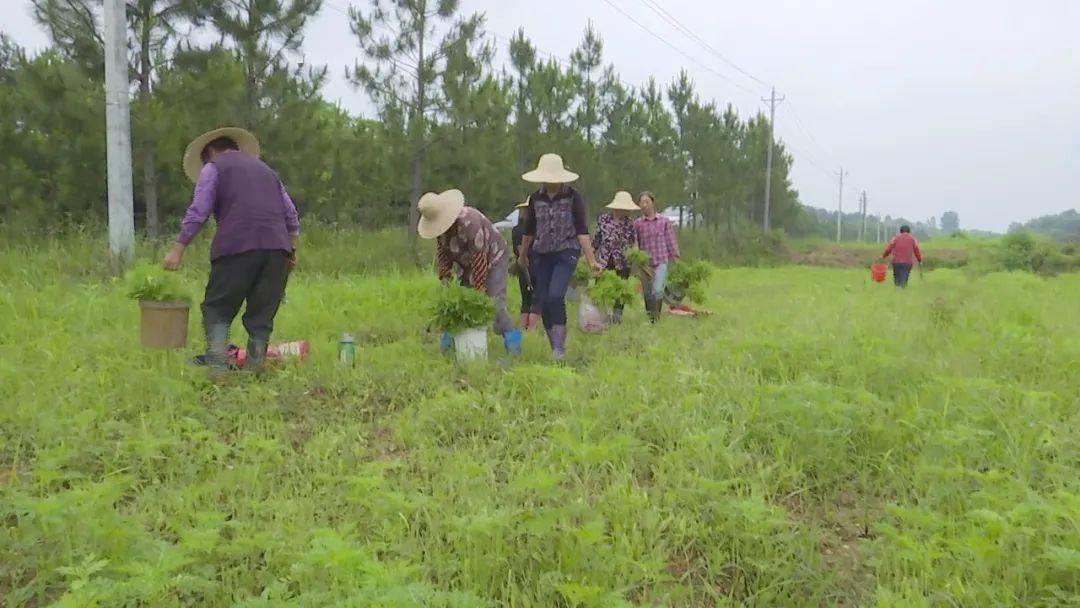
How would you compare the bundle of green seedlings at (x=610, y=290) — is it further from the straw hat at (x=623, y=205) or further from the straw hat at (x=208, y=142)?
the straw hat at (x=208, y=142)

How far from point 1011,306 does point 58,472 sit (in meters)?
8.41

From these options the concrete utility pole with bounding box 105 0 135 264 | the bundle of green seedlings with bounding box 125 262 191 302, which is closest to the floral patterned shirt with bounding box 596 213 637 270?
the bundle of green seedlings with bounding box 125 262 191 302

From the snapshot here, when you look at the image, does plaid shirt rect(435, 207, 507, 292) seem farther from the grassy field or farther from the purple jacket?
the purple jacket

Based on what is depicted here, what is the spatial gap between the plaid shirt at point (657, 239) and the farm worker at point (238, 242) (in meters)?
4.06

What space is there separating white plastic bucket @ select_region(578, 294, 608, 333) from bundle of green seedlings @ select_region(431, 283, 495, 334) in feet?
7.41

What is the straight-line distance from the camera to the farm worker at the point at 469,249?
16.8 ft

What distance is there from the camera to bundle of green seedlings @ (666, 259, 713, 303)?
8695mm

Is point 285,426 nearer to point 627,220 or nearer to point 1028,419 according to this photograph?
point 1028,419

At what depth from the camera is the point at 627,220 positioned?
→ 811cm

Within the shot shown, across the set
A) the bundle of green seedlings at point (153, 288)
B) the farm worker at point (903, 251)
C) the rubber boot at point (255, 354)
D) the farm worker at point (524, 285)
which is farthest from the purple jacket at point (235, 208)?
the farm worker at point (903, 251)

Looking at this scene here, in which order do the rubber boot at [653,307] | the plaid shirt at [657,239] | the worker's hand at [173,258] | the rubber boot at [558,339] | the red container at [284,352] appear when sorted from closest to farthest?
the worker's hand at [173,258] < the red container at [284,352] < the rubber boot at [558,339] < the plaid shirt at [657,239] < the rubber boot at [653,307]

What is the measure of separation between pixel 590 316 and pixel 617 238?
107 centimetres

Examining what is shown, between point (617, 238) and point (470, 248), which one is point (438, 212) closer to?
point (470, 248)

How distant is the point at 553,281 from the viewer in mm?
5445
